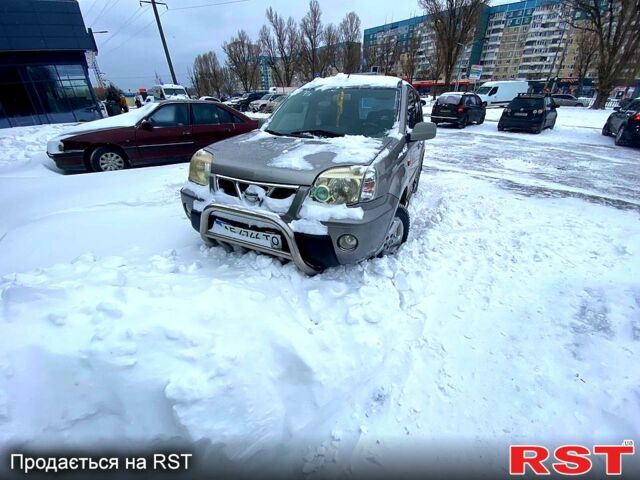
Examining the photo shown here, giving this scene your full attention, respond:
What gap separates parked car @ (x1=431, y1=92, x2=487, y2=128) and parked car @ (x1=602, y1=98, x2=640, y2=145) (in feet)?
17.7

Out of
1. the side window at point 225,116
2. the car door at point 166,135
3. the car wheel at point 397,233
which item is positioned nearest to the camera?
the car wheel at point 397,233

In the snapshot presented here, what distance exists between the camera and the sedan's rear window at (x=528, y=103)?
13027 millimetres

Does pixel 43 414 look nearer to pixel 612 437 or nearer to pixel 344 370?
pixel 344 370

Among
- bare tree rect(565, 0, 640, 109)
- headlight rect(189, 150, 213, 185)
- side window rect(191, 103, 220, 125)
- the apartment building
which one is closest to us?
headlight rect(189, 150, 213, 185)

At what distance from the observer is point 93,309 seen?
1810 millimetres

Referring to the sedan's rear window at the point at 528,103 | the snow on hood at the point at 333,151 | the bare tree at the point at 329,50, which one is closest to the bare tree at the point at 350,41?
the bare tree at the point at 329,50

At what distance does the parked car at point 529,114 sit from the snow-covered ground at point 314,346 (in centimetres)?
1178

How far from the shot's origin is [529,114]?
42.9ft

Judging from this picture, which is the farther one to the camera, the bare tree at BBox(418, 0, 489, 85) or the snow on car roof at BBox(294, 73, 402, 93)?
the bare tree at BBox(418, 0, 489, 85)

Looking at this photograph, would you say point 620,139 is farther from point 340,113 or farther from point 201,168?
point 201,168

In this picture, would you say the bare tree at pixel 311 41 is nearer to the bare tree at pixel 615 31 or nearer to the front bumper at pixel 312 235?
the bare tree at pixel 615 31

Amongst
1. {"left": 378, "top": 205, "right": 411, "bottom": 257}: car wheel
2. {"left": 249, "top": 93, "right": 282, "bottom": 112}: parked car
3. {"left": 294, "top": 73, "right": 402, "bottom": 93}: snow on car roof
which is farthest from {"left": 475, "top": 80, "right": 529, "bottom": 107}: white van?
{"left": 378, "top": 205, "right": 411, "bottom": 257}: car wheel

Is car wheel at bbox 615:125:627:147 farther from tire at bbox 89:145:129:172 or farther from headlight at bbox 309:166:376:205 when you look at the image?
tire at bbox 89:145:129:172

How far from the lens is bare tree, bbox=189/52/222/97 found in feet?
202
